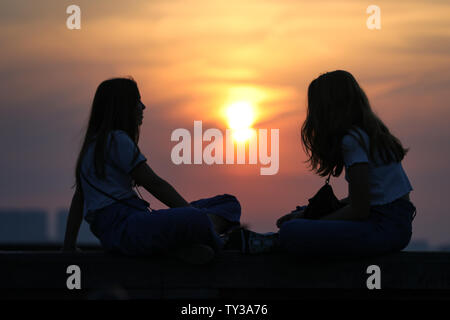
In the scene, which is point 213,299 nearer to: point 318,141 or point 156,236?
point 156,236

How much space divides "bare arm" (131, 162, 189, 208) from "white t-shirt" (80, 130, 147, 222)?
6 cm

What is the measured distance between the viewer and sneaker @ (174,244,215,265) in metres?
5.69

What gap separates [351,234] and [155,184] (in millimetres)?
1683

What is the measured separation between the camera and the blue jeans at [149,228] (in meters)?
5.65

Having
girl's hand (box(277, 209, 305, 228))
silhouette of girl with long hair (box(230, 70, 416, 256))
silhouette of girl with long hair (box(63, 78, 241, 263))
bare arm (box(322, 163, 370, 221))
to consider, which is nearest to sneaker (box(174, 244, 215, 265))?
silhouette of girl with long hair (box(63, 78, 241, 263))

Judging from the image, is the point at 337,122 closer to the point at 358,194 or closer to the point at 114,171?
the point at 358,194

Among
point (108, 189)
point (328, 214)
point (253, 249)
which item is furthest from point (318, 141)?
point (108, 189)

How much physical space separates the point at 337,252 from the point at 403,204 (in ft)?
2.36

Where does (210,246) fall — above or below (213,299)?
above

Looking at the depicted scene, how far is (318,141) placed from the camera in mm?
5801

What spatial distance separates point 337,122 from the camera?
18.8 ft

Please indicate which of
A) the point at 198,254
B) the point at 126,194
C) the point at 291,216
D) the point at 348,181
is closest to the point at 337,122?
the point at 348,181
